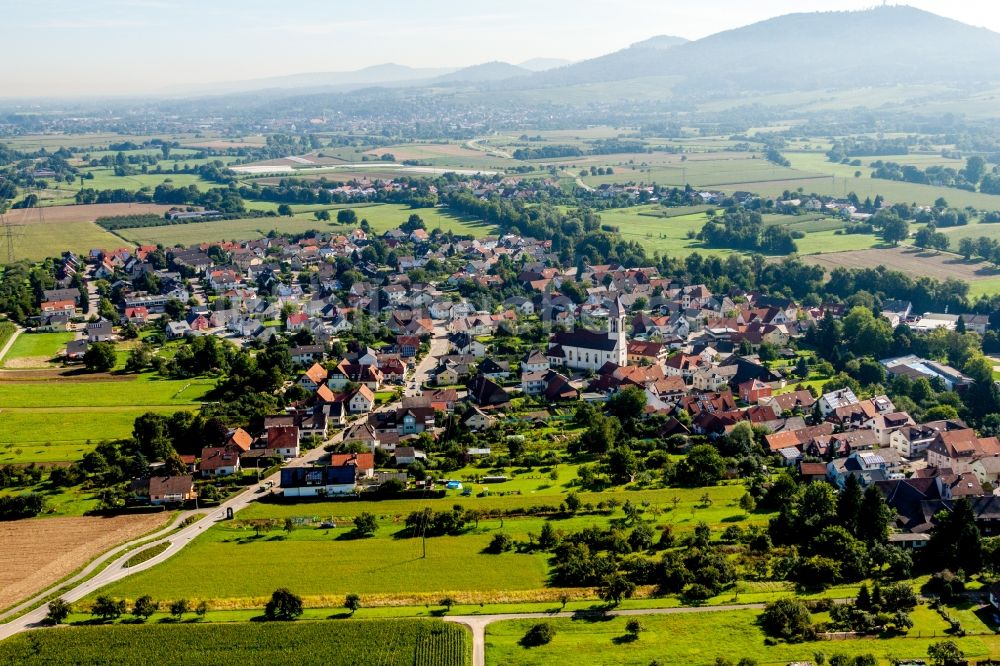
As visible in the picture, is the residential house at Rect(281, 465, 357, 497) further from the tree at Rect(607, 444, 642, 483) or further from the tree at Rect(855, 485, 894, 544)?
the tree at Rect(855, 485, 894, 544)

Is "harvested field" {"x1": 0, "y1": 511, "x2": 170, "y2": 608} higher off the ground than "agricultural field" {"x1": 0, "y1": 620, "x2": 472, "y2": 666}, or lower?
lower

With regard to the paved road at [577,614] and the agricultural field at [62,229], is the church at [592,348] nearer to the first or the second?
the paved road at [577,614]

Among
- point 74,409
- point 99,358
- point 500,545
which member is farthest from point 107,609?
point 99,358

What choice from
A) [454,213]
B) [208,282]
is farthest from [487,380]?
[454,213]

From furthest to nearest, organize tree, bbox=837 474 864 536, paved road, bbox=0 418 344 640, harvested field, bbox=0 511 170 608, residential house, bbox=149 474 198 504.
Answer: residential house, bbox=149 474 198 504 < tree, bbox=837 474 864 536 < harvested field, bbox=0 511 170 608 < paved road, bbox=0 418 344 640

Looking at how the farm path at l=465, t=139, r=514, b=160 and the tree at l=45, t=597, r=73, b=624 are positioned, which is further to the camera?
the farm path at l=465, t=139, r=514, b=160

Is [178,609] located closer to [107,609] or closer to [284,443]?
[107,609]

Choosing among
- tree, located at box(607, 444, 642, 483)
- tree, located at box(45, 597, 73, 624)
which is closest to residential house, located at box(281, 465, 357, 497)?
tree, located at box(607, 444, 642, 483)
